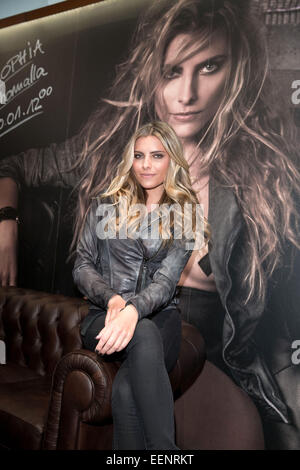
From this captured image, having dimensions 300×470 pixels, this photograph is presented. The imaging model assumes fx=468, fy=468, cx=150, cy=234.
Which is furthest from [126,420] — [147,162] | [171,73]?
[171,73]

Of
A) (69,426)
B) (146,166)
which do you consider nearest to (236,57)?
(146,166)

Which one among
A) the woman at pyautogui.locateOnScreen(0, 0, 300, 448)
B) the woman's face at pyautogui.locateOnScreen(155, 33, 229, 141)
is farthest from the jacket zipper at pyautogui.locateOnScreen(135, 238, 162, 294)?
the woman's face at pyautogui.locateOnScreen(155, 33, 229, 141)

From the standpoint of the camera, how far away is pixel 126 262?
7.61 feet

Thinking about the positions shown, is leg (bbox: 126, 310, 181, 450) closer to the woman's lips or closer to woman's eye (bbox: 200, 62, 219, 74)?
the woman's lips

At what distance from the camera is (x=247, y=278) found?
2.73m

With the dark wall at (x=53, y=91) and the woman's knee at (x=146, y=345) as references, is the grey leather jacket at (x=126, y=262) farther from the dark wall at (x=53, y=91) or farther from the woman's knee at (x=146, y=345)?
the dark wall at (x=53, y=91)

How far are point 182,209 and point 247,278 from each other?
638 mm

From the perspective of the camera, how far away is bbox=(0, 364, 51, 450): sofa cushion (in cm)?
216

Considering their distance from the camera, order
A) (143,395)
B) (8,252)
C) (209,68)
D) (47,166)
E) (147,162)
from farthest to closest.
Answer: (8,252) < (47,166) < (209,68) < (147,162) < (143,395)

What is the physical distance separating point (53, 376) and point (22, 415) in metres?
0.33

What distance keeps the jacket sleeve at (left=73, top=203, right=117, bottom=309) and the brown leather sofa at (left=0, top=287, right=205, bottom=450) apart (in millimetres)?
261

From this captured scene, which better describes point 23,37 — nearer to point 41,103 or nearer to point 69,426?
point 41,103

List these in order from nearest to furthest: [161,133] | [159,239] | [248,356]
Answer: [159,239], [161,133], [248,356]

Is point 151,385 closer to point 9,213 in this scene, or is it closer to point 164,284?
point 164,284
